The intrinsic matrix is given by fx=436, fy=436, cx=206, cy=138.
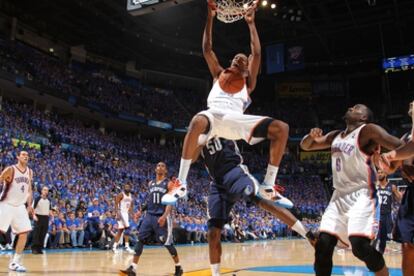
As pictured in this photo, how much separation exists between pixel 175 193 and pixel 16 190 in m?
4.62

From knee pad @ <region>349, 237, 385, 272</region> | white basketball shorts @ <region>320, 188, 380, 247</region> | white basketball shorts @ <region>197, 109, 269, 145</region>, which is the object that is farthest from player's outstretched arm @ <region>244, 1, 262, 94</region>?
knee pad @ <region>349, 237, 385, 272</region>

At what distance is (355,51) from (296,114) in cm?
728

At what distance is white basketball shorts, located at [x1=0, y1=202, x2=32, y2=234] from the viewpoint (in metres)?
7.57

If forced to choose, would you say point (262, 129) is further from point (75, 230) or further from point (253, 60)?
point (75, 230)

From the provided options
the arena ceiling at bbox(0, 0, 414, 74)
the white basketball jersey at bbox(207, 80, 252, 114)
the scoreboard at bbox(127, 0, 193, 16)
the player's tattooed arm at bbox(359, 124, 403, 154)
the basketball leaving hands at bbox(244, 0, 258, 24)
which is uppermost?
the arena ceiling at bbox(0, 0, 414, 74)

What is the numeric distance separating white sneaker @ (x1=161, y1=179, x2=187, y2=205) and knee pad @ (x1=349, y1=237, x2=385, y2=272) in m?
1.65

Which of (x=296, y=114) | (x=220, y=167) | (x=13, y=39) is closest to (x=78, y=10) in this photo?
(x=13, y=39)

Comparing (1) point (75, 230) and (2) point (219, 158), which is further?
(1) point (75, 230)

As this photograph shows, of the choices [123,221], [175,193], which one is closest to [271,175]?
[175,193]

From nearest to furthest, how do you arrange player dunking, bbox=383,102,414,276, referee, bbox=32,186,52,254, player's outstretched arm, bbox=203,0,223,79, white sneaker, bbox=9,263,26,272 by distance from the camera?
1. player dunking, bbox=383,102,414,276
2. player's outstretched arm, bbox=203,0,223,79
3. white sneaker, bbox=9,263,26,272
4. referee, bbox=32,186,52,254

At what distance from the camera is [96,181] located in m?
19.9

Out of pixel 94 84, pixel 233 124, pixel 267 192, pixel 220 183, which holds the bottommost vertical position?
pixel 267 192

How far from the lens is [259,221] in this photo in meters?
24.8

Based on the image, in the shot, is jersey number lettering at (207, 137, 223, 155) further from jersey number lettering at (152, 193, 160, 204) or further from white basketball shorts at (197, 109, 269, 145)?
jersey number lettering at (152, 193, 160, 204)
